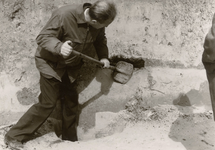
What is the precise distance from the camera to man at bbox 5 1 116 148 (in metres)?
2.05

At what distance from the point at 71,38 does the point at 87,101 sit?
86 cm

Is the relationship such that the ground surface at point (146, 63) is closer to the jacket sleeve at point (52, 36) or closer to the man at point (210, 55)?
the jacket sleeve at point (52, 36)

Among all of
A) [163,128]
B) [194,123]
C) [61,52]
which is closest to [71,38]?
[61,52]

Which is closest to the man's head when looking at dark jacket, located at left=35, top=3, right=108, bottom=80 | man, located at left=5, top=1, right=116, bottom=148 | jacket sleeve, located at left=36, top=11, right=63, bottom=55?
man, located at left=5, top=1, right=116, bottom=148

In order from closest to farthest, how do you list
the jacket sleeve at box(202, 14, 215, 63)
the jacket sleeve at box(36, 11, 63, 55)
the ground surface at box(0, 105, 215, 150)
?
the jacket sleeve at box(202, 14, 215, 63)
the jacket sleeve at box(36, 11, 63, 55)
the ground surface at box(0, 105, 215, 150)

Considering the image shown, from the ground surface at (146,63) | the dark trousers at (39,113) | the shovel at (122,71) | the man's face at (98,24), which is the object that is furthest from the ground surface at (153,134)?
the man's face at (98,24)

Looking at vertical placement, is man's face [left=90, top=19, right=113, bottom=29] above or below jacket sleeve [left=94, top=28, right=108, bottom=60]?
above

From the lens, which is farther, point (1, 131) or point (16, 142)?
point (1, 131)

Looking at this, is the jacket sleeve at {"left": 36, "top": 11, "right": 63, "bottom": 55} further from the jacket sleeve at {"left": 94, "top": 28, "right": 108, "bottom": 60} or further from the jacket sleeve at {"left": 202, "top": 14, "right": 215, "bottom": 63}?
the jacket sleeve at {"left": 202, "top": 14, "right": 215, "bottom": 63}

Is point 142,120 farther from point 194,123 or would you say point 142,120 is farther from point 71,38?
point 71,38

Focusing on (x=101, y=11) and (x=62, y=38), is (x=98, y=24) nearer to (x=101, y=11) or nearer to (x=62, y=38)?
(x=101, y=11)

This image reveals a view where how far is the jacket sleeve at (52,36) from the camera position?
6.59 ft

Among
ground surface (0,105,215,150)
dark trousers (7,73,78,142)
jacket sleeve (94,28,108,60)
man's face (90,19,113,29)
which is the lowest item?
ground surface (0,105,215,150)

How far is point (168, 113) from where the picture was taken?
2.60 meters
